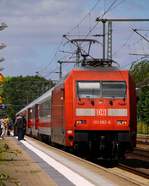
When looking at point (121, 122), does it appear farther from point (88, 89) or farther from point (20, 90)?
point (20, 90)

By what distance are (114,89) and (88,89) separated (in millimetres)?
902

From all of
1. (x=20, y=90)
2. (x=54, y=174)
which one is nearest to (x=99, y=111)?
(x=54, y=174)

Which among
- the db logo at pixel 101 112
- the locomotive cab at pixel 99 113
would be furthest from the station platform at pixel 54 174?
the db logo at pixel 101 112

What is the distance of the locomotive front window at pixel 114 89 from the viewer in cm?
2367

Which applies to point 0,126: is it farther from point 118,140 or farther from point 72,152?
point 118,140

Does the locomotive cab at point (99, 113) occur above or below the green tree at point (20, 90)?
below

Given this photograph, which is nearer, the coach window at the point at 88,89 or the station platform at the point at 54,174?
the station platform at the point at 54,174

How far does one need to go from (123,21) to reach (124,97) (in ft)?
28.1

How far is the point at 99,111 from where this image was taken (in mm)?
23438

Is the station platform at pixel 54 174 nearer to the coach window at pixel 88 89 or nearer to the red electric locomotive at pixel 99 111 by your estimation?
the red electric locomotive at pixel 99 111

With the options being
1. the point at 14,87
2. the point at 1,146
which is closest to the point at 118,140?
the point at 1,146

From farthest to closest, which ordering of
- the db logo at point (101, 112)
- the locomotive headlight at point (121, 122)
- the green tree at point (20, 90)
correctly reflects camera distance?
the green tree at point (20, 90) → the db logo at point (101, 112) → the locomotive headlight at point (121, 122)

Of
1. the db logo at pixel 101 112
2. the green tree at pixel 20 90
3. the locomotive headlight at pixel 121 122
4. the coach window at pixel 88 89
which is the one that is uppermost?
the green tree at pixel 20 90

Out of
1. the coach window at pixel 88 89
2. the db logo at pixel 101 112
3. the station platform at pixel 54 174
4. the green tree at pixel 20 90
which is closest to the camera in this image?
the station platform at pixel 54 174
